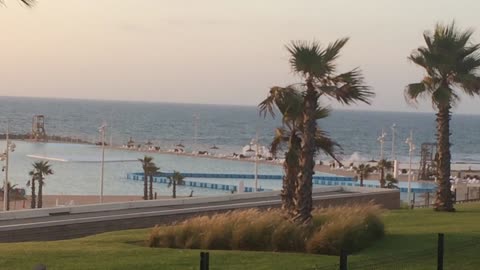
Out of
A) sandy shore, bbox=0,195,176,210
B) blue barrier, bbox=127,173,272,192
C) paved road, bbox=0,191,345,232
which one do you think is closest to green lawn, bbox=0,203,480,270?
paved road, bbox=0,191,345,232

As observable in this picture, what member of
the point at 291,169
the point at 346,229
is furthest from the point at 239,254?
the point at 291,169

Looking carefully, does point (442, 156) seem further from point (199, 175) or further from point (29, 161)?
point (29, 161)

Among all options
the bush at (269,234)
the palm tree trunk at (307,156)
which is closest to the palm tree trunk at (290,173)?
the palm tree trunk at (307,156)

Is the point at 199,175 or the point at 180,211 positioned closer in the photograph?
the point at 180,211

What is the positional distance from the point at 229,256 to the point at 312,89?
5276 mm

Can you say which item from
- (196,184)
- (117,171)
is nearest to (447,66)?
(196,184)

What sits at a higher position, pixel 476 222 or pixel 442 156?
pixel 442 156

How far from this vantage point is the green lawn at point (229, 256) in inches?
516

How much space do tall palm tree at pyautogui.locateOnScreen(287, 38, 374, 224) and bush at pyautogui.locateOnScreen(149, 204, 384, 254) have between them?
3.51 feet

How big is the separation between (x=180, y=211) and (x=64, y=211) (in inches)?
146

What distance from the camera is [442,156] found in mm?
27391

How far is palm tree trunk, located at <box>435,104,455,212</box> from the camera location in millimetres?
26895

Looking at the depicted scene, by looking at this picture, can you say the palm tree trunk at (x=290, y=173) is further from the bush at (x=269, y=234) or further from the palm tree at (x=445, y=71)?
the palm tree at (x=445, y=71)

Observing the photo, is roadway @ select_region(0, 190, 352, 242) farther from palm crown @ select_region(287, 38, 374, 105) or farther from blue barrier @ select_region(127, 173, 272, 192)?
blue barrier @ select_region(127, 173, 272, 192)
